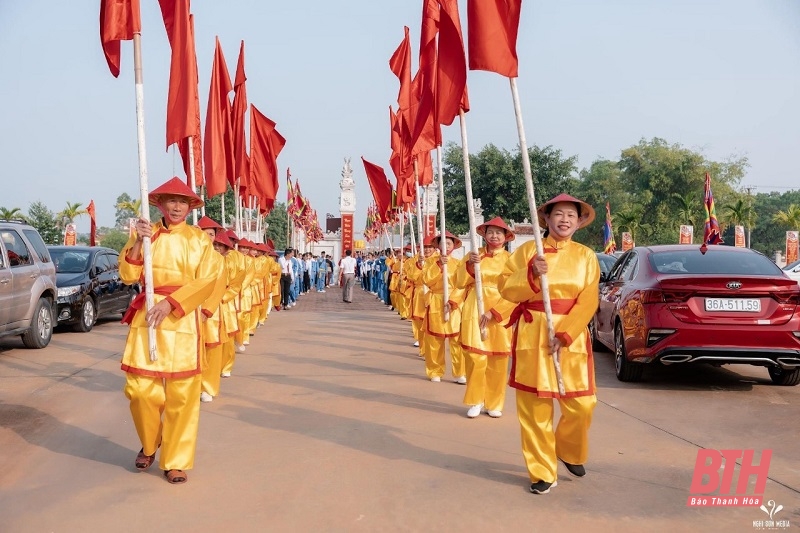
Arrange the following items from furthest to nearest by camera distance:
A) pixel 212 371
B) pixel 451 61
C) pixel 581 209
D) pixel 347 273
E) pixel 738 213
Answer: pixel 738 213 → pixel 347 273 → pixel 212 371 → pixel 451 61 → pixel 581 209

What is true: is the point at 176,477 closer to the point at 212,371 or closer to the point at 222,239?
the point at 212,371

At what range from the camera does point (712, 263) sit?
776 cm

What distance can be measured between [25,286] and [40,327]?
0.76m

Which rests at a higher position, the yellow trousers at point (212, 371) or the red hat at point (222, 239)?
the red hat at point (222, 239)

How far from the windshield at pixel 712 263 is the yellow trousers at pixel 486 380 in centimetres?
228

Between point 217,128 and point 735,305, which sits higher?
point 217,128

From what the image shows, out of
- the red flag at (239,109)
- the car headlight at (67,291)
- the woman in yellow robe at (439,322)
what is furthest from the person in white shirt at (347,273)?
the woman in yellow robe at (439,322)

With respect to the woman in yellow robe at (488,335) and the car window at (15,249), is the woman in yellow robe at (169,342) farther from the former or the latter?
the car window at (15,249)

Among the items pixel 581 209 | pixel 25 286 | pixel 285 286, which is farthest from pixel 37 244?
pixel 285 286

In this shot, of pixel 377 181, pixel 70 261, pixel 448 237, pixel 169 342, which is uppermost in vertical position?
pixel 377 181

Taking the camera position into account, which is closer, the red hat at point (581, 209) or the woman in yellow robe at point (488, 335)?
the red hat at point (581, 209)

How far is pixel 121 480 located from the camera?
4641 millimetres

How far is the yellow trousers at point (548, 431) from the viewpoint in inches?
172

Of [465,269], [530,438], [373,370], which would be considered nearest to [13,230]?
[373,370]
